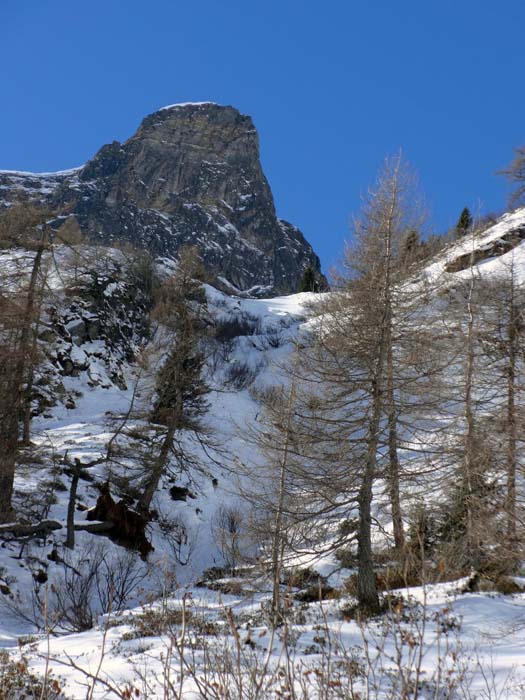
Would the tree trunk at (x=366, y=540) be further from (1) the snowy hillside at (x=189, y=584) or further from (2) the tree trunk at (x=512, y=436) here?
(2) the tree trunk at (x=512, y=436)

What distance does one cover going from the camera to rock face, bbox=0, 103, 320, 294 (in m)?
93.6

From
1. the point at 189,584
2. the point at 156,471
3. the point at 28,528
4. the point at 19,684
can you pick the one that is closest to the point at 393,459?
the point at 189,584

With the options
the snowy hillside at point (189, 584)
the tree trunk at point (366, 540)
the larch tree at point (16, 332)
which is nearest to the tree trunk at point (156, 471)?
the snowy hillside at point (189, 584)

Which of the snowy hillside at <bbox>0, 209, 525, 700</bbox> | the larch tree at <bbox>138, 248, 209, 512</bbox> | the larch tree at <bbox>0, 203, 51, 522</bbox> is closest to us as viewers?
the snowy hillside at <bbox>0, 209, 525, 700</bbox>

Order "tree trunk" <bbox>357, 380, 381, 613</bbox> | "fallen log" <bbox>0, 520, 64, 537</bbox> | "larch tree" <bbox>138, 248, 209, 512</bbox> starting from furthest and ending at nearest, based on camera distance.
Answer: "larch tree" <bbox>138, 248, 209, 512</bbox>
"fallen log" <bbox>0, 520, 64, 537</bbox>
"tree trunk" <bbox>357, 380, 381, 613</bbox>

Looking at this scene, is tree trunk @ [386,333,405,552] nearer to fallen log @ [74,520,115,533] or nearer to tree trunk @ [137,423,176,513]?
tree trunk @ [137,423,176,513]

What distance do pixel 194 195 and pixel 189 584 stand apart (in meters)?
102

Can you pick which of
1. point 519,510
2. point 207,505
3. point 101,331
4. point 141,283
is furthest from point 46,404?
point 519,510

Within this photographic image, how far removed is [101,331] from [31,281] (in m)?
15.5

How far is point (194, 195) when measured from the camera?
332 feet

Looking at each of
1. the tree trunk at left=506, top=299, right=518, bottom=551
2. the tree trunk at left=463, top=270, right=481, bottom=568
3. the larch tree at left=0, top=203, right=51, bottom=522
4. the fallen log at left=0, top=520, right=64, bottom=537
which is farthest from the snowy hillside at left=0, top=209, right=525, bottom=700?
the tree trunk at left=506, top=299, right=518, bottom=551

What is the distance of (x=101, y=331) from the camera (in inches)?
1164

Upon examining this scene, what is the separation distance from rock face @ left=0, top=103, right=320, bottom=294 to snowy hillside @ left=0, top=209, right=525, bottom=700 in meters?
61.3

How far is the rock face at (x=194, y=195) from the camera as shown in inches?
3684
